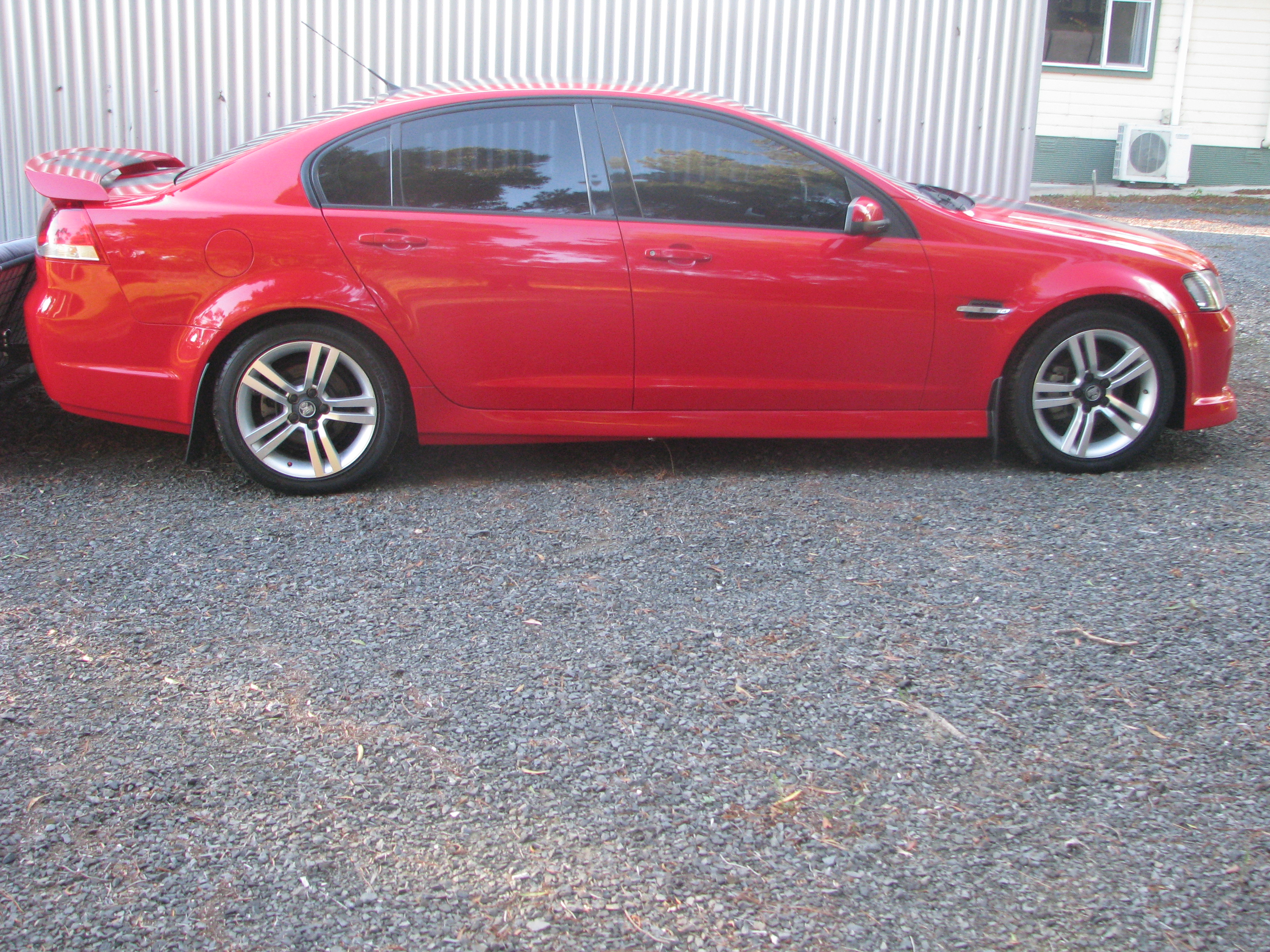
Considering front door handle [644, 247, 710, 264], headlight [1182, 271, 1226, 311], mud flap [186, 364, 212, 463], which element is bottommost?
mud flap [186, 364, 212, 463]

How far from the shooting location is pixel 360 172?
15.0 feet

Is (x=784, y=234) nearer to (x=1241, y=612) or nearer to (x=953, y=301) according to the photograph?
(x=953, y=301)

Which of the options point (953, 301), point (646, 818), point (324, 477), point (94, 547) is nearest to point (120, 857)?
point (646, 818)

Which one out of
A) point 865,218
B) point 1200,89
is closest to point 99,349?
point 865,218

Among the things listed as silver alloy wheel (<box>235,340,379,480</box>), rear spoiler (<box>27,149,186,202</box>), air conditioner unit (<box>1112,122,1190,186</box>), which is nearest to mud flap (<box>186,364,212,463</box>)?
silver alloy wheel (<box>235,340,379,480</box>)

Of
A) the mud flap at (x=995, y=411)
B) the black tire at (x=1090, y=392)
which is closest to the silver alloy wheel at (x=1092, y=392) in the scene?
the black tire at (x=1090, y=392)

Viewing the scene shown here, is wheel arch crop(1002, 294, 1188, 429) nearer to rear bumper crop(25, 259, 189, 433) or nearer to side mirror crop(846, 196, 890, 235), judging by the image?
side mirror crop(846, 196, 890, 235)

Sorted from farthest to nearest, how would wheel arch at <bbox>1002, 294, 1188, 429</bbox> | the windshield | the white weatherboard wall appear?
1. the white weatherboard wall
2. the windshield
3. wheel arch at <bbox>1002, 294, 1188, 429</bbox>

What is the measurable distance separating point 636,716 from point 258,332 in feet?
7.99

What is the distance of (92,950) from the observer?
6.89ft

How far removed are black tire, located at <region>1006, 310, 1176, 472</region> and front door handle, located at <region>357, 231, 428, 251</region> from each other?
245cm

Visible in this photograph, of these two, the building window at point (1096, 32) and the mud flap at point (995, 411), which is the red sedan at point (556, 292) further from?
the building window at point (1096, 32)

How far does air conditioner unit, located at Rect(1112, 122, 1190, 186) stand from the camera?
18562 millimetres

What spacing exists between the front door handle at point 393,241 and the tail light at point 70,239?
99 cm
